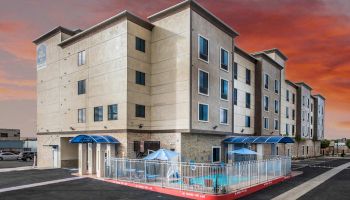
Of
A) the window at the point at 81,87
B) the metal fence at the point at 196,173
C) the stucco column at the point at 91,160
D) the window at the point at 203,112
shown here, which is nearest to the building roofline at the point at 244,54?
the window at the point at 203,112

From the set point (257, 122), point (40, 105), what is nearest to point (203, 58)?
point (257, 122)

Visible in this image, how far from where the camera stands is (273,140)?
33.7 m

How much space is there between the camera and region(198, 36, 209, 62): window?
2997 centimetres

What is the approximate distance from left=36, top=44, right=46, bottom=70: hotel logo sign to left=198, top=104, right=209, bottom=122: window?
75.2 feet

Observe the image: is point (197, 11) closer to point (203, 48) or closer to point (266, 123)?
point (203, 48)

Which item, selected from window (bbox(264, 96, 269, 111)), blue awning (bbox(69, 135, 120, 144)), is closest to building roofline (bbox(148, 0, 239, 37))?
blue awning (bbox(69, 135, 120, 144))

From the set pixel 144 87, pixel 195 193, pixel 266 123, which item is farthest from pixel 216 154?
pixel 266 123

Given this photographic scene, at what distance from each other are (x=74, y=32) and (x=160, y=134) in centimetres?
1847

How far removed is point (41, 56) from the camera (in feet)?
137

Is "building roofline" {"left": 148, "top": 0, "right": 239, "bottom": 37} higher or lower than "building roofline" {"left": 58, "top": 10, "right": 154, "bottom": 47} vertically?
higher

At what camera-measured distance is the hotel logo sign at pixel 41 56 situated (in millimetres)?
41025

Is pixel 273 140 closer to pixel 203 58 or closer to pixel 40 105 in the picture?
pixel 203 58

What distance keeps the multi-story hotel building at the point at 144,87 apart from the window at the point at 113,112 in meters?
0.09

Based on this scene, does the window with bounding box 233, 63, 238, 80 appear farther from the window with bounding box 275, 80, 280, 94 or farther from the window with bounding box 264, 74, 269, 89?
the window with bounding box 275, 80, 280, 94
